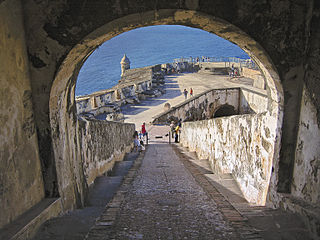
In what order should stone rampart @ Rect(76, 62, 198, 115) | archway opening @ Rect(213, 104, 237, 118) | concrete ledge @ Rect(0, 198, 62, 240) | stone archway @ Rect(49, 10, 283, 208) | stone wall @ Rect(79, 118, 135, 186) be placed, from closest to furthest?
concrete ledge @ Rect(0, 198, 62, 240), stone archway @ Rect(49, 10, 283, 208), stone wall @ Rect(79, 118, 135, 186), stone rampart @ Rect(76, 62, 198, 115), archway opening @ Rect(213, 104, 237, 118)

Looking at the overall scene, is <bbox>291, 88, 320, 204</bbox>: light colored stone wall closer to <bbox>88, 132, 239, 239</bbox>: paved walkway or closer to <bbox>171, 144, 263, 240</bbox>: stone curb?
<bbox>171, 144, 263, 240</bbox>: stone curb

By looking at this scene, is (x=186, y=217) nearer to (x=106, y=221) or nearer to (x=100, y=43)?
(x=106, y=221)

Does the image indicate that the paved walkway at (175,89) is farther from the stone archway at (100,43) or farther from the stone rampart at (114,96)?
the stone archway at (100,43)

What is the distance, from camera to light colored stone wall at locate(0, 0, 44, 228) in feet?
6.50

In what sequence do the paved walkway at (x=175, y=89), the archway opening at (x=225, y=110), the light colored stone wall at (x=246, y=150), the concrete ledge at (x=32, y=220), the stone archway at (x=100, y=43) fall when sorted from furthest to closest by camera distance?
the archway opening at (x=225, y=110) → the paved walkway at (x=175, y=89) → the light colored stone wall at (x=246, y=150) → the stone archway at (x=100, y=43) → the concrete ledge at (x=32, y=220)

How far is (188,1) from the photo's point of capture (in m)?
2.12

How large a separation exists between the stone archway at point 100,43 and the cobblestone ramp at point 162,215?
60 cm

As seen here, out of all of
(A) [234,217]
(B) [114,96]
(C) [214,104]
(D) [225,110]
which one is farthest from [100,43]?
(D) [225,110]

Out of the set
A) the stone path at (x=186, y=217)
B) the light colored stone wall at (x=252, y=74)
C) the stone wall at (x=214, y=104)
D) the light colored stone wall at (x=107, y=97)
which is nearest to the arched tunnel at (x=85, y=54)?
the stone path at (x=186, y=217)

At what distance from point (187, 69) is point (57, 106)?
24.7 m

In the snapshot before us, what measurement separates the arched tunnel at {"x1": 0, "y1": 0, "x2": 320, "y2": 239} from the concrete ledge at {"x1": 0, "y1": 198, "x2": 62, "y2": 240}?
46 mm

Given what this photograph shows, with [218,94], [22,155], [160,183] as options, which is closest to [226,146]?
[160,183]

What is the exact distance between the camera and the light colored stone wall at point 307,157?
2145 millimetres

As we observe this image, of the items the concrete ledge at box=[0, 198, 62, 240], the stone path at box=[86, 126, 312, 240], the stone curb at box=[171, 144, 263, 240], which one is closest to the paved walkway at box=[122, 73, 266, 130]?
the stone path at box=[86, 126, 312, 240]
